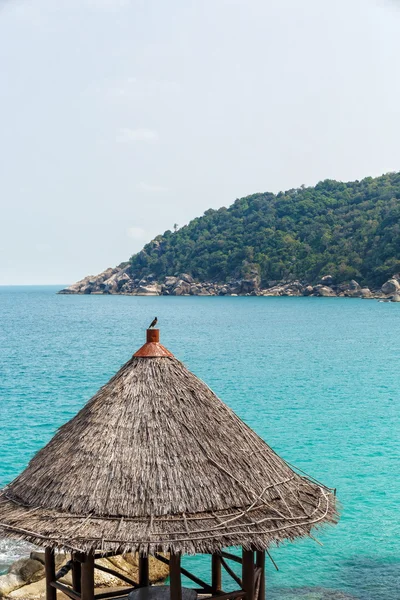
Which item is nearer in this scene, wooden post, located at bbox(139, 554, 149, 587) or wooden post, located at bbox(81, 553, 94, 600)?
wooden post, located at bbox(81, 553, 94, 600)

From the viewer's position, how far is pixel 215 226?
144000mm

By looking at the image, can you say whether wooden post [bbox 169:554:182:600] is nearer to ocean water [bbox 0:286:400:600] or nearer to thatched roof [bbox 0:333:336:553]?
thatched roof [bbox 0:333:336:553]

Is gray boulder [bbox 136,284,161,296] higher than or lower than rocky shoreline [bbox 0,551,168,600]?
higher

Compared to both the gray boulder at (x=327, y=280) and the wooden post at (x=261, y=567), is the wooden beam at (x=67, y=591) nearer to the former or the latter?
the wooden post at (x=261, y=567)

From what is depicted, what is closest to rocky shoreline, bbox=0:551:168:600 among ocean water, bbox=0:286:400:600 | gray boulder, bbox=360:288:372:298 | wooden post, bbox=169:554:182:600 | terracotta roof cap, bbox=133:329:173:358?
ocean water, bbox=0:286:400:600

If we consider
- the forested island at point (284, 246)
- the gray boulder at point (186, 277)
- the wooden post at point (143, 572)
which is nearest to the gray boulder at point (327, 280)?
the forested island at point (284, 246)

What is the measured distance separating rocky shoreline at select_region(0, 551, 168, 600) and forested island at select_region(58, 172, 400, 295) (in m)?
92.1

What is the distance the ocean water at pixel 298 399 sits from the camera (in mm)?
13875

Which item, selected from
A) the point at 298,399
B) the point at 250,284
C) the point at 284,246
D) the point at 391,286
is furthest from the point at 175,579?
the point at 284,246

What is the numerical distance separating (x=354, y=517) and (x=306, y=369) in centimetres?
2191

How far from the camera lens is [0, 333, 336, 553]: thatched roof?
6129 mm

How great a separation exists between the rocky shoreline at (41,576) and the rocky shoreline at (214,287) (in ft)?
286

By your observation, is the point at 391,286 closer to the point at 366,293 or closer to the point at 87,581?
the point at 366,293

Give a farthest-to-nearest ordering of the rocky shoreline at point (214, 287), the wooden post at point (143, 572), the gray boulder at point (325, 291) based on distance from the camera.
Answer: the gray boulder at point (325, 291)
the rocky shoreline at point (214, 287)
the wooden post at point (143, 572)
